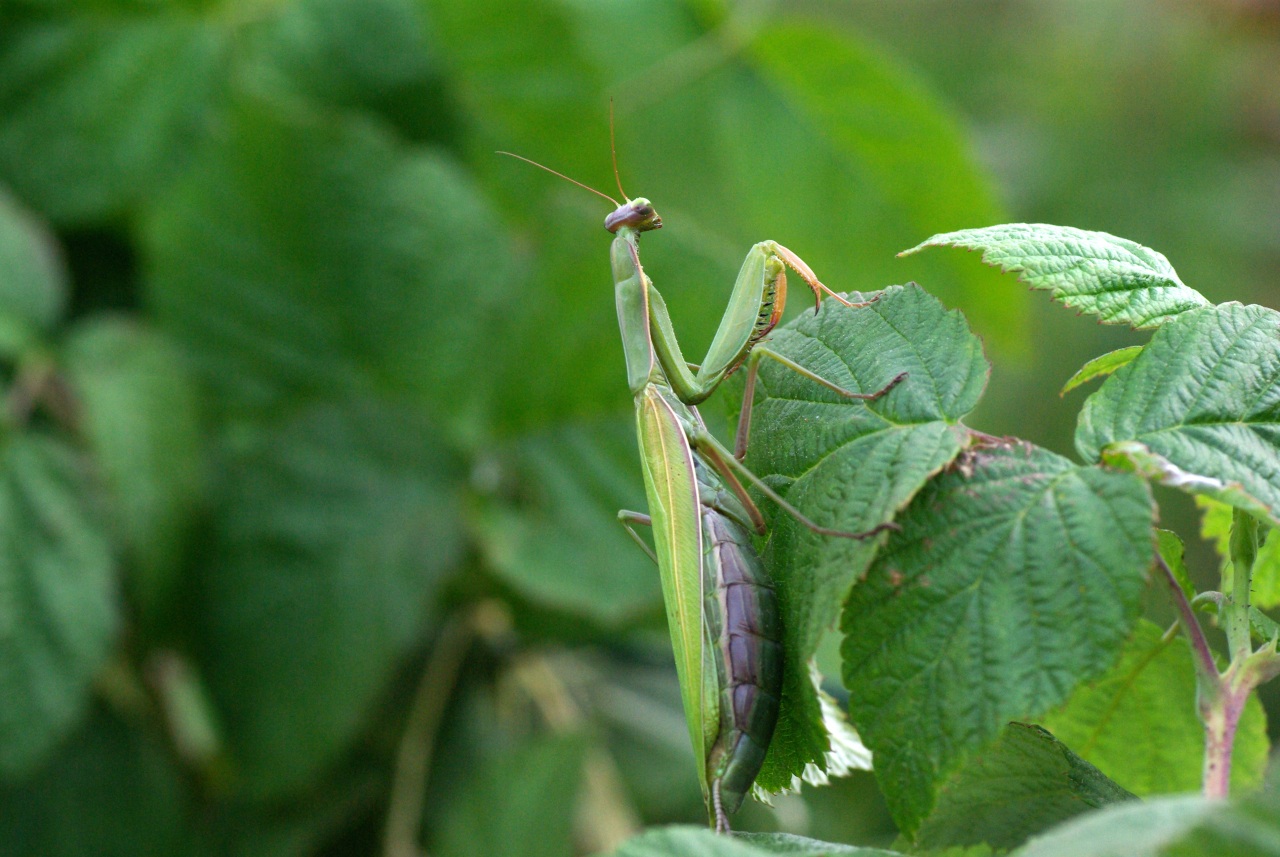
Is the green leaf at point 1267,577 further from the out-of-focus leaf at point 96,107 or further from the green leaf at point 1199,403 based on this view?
the out-of-focus leaf at point 96,107

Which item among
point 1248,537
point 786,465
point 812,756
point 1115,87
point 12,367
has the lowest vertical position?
point 12,367

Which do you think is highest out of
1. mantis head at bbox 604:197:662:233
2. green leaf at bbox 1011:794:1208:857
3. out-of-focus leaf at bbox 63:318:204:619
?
mantis head at bbox 604:197:662:233

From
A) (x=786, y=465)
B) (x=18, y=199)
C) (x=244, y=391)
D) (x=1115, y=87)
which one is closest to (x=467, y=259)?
(x=244, y=391)

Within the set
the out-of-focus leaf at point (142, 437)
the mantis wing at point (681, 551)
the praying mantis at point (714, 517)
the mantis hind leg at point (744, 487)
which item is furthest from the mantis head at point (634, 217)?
the out-of-focus leaf at point (142, 437)

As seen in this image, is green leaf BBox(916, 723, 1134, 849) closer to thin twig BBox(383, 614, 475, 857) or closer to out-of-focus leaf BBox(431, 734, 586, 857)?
out-of-focus leaf BBox(431, 734, 586, 857)

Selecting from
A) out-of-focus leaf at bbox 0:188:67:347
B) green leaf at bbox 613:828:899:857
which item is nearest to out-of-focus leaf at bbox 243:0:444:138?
out-of-focus leaf at bbox 0:188:67:347

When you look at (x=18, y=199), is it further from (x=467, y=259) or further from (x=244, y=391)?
(x=467, y=259)
